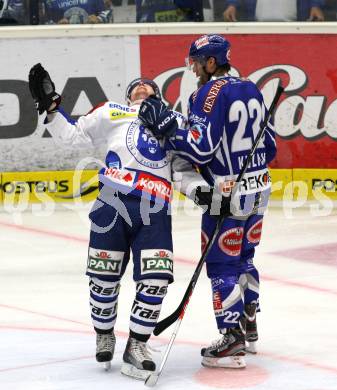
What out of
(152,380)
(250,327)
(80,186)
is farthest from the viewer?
(80,186)

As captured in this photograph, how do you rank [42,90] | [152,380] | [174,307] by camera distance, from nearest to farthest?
[152,380], [42,90], [174,307]

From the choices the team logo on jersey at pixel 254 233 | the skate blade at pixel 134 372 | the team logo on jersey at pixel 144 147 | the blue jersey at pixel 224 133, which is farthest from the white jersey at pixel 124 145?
the skate blade at pixel 134 372

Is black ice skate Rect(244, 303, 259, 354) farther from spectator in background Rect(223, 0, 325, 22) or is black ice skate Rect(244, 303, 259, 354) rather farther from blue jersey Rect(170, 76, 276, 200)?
spectator in background Rect(223, 0, 325, 22)

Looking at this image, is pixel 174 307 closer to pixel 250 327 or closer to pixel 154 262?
pixel 250 327

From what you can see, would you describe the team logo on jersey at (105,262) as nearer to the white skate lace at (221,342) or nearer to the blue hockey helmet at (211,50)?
the white skate lace at (221,342)

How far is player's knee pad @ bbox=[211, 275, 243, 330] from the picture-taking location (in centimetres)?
541

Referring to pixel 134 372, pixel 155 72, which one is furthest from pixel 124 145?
pixel 155 72

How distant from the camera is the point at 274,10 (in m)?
10.9

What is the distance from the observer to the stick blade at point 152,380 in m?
5.11

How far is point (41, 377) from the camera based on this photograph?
532cm

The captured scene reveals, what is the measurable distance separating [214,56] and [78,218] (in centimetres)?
465

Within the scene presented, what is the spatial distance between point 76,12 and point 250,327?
585 cm

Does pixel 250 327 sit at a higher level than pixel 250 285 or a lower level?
lower

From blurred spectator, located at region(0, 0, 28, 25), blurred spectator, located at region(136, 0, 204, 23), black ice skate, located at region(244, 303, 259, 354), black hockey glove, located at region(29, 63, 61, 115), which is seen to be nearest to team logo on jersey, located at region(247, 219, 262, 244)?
black ice skate, located at region(244, 303, 259, 354)
